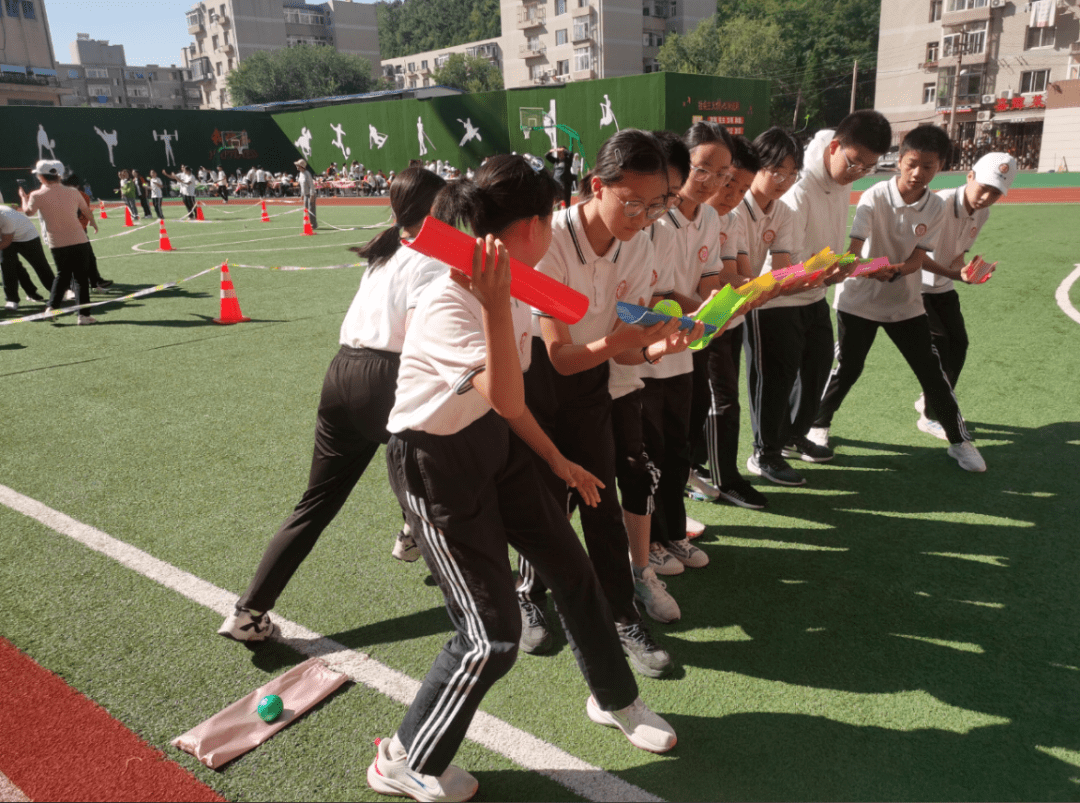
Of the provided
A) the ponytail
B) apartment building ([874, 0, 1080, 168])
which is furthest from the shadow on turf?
apartment building ([874, 0, 1080, 168])

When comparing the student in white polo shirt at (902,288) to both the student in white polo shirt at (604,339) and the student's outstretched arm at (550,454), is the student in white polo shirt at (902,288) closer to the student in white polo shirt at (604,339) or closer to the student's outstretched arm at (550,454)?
the student in white polo shirt at (604,339)

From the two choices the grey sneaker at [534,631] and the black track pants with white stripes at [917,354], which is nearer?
the grey sneaker at [534,631]

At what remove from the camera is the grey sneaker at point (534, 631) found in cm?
309

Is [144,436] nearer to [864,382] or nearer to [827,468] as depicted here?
[827,468]

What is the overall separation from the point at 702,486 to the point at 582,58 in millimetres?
79922

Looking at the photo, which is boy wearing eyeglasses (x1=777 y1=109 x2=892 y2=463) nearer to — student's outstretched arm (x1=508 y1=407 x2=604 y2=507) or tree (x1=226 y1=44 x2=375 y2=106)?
student's outstretched arm (x1=508 y1=407 x2=604 y2=507)

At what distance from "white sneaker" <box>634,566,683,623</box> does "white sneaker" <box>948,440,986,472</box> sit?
2578 millimetres

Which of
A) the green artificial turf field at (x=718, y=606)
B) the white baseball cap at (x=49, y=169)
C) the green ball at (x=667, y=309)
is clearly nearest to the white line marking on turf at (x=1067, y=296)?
the green artificial turf field at (x=718, y=606)

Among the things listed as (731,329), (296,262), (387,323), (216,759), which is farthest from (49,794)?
(296,262)

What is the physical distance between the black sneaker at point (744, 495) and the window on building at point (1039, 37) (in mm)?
63328

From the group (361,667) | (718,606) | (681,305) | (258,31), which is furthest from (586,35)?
(361,667)

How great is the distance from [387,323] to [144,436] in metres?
3.92

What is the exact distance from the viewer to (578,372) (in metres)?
2.69

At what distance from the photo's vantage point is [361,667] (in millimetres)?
2973
